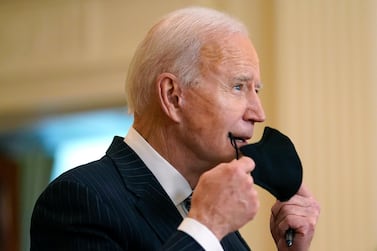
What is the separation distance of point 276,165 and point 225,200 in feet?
0.78

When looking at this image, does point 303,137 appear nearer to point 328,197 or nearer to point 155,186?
point 328,197

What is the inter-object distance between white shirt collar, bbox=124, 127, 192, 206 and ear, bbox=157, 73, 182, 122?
86 mm

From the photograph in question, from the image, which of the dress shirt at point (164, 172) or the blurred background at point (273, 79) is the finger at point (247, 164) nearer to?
the dress shirt at point (164, 172)

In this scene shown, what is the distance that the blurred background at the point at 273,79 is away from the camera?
3.46m

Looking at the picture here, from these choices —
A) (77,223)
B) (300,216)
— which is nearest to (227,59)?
(300,216)

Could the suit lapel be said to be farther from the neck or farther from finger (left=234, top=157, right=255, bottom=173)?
finger (left=234, top=157, right=255, bottom=173)

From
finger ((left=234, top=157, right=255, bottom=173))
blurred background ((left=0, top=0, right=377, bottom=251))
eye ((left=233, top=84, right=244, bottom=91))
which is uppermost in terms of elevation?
eye ((left=233, top=84, right=244, bottom=91))

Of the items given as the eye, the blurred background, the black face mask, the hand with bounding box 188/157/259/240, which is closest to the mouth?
the black face mask

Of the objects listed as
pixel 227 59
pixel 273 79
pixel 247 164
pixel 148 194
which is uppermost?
pixel 227 59

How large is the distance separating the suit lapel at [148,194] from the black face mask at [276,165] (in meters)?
0.19

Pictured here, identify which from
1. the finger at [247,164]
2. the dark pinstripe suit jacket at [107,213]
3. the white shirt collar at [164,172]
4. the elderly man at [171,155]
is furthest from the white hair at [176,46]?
the finger at [247,164]

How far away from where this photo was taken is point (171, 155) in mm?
1957

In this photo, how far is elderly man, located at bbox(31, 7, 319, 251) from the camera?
172 centimetres

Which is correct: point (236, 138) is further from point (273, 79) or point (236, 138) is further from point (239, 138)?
point (273, 79)
